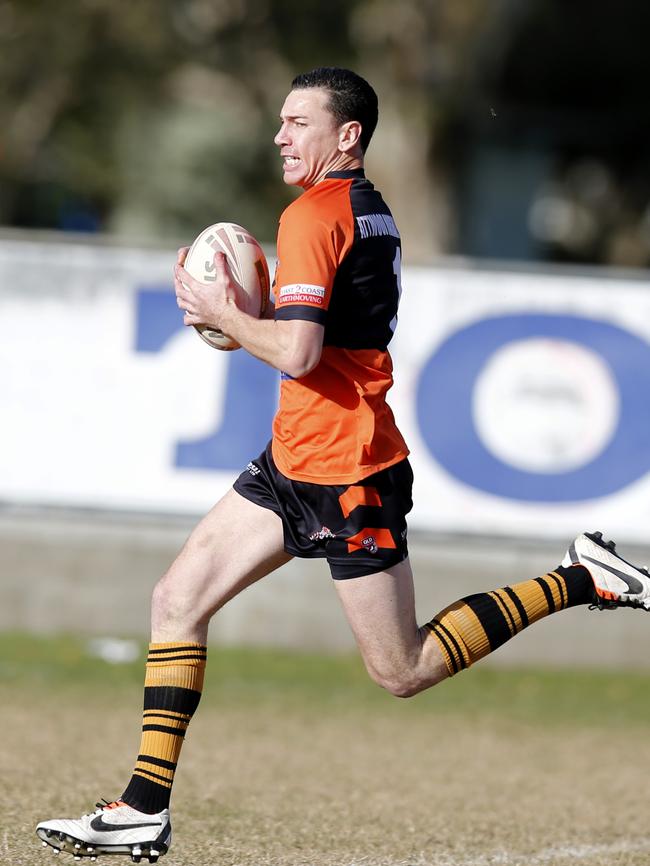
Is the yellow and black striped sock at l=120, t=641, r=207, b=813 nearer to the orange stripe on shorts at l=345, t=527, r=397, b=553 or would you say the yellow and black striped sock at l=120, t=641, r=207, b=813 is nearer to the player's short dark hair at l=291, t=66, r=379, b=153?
the orange stripe on shorts at l=345, t=527, r=397, b=553

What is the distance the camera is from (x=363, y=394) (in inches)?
201

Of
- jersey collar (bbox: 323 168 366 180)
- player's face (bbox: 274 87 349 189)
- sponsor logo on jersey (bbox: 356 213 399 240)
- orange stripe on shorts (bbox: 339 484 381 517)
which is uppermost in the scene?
player's face (bbox: 274 87 349 189)

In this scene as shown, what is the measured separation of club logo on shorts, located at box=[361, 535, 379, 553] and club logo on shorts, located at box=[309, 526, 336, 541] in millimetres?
107

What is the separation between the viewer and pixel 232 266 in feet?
17.0

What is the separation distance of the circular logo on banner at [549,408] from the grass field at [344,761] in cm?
143

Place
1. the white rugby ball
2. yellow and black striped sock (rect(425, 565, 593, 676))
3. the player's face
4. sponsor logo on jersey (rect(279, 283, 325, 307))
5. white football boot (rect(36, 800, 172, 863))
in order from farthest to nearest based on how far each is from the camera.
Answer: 1. yellow and black striped sock (rect(425, 565, 593, 676))
2. the white rugby ball
3. the player's face
4. white football boot (rect(36, 800, 172, 863))
5. sponsor logo on jersey (rect(279, 283, 325, 307))

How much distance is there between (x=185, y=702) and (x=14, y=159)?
38065 millimetres

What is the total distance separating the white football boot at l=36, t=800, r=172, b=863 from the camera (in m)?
4.95

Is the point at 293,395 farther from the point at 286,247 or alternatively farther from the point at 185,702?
the point at 185,702

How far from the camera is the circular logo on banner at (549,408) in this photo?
34.1 feet

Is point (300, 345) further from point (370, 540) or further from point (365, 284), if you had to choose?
point (370, 540)

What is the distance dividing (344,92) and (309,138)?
0.64ft

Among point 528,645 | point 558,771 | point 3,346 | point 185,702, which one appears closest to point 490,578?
point 528,645

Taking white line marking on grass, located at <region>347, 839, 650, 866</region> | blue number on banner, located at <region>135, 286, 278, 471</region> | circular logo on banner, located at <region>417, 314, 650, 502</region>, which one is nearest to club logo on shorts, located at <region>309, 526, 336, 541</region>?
white line marking on grass, located at <region>347, 839, 650, 866</region>
